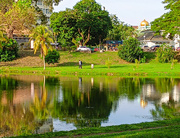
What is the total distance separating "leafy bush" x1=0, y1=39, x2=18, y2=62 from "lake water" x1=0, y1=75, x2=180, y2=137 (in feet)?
110

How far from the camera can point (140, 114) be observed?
24.6 metres

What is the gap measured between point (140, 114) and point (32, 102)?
9.64 metres

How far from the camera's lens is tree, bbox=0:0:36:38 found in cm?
7469

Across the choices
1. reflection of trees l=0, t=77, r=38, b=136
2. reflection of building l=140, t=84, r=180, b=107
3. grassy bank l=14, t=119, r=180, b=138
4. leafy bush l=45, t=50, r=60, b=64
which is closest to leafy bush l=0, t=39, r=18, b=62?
leafy bush l=45, t=50, r=60, b=64

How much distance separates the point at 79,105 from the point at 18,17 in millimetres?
51549

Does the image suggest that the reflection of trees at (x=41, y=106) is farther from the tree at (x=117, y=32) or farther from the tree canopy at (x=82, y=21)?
the tree at (x=117, y=32)

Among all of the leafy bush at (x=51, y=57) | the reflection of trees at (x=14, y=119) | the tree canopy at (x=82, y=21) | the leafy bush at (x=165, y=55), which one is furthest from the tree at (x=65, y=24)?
the reflection of trees at (x=14, y=119)

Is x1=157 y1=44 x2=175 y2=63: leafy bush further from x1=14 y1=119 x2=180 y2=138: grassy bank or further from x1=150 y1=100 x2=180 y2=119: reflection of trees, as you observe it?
x1=14 y1=119 x2=180 y2=138: grassy bank

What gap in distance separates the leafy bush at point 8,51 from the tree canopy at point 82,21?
16631mm

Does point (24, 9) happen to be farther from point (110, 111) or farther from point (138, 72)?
point (110, 111)

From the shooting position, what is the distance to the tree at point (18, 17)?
74688 mm

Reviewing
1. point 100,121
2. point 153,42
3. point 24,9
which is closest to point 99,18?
point 24,9

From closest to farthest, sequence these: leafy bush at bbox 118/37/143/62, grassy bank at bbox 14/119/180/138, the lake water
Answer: grassy bank at bbox 14/119/180/138, the lake water, leafy bush at bbox 118/37/143/62

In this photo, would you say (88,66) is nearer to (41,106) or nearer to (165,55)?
(165,55)
